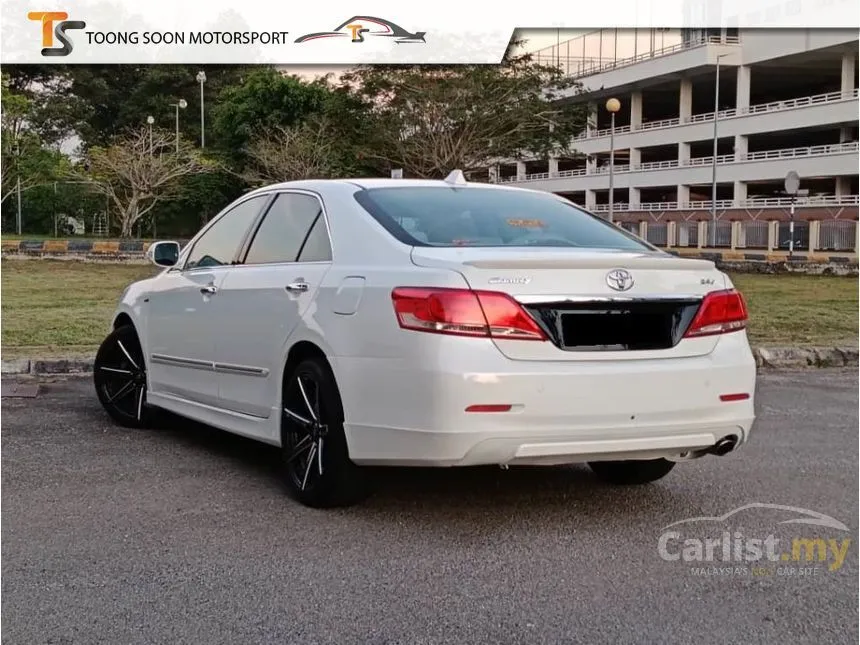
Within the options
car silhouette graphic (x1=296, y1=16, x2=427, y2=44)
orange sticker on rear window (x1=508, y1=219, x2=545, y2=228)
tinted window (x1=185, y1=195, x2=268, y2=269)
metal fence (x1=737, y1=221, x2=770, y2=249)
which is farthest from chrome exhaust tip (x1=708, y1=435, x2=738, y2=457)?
metal fence (x1=737, y1=221, x2=770, y2=249)

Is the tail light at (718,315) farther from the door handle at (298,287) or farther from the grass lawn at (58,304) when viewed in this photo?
the grass lawn at (58,304)

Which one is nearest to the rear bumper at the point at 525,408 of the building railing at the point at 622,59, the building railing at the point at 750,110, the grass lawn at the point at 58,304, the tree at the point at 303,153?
the grass lawn at the point at 58,304

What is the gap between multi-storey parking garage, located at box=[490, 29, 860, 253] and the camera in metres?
50.5

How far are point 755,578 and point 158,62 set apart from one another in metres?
64.1

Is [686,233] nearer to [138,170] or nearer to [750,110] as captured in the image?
[750,110]

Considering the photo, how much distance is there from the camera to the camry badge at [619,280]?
417 cm

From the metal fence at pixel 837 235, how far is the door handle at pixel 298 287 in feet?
137

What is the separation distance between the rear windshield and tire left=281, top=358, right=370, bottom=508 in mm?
750

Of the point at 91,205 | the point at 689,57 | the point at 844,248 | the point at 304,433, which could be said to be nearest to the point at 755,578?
the point at 304,433

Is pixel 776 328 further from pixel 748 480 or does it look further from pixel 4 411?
pixel 4 411

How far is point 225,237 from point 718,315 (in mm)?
2973

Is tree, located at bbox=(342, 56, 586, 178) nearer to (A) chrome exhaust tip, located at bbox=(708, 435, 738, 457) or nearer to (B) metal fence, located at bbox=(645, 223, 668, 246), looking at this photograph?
(B) metal fence, located at bbox=(645, 223, 668, 246)

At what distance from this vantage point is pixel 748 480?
207 inches

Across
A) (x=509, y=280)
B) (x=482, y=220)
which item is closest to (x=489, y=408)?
(x=509, y=280)
